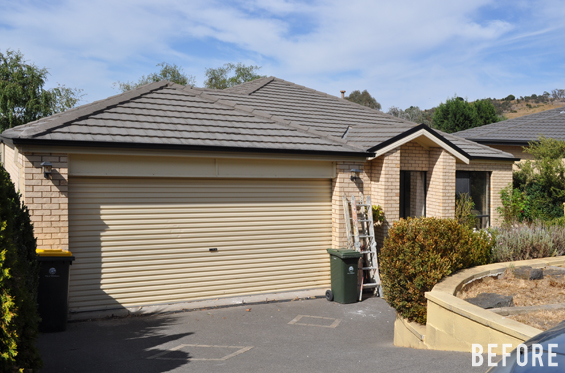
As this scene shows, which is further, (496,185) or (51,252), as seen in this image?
(496,185)

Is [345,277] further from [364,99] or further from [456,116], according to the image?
[364,99]

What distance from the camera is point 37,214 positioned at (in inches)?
316

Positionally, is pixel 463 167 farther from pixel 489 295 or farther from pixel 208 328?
pixel 208 328

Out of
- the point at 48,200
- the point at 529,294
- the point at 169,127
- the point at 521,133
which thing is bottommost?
the point at 529,294

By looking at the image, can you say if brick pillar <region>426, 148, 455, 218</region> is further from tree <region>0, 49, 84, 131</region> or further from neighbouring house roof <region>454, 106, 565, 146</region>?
tree <region>0, 49, 84, 131</region>

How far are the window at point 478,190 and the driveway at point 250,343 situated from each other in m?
6.10

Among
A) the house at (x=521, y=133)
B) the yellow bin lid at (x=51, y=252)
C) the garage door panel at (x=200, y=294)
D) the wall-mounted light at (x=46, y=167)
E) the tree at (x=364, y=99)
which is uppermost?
the tree at (x=364, y=99)

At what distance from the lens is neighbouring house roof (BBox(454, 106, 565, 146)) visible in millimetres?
17094

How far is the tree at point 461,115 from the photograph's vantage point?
38.9m

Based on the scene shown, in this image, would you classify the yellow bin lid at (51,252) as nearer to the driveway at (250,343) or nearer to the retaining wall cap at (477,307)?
the driveway at (250,343)

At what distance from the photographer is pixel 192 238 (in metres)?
9.49

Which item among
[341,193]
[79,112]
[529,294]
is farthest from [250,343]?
[79,112]

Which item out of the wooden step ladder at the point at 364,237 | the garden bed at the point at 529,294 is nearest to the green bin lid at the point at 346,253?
the wooden step ladder at the point at 364,237

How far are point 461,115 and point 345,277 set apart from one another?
33.5 m
